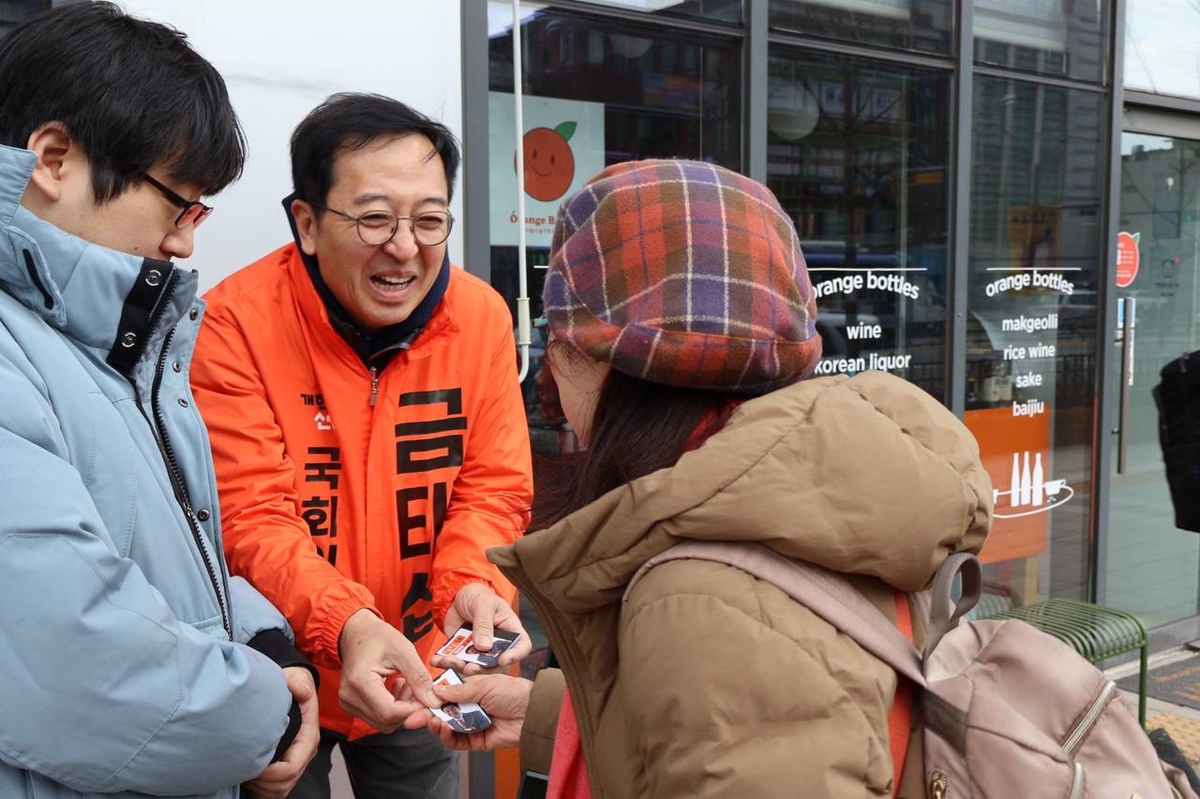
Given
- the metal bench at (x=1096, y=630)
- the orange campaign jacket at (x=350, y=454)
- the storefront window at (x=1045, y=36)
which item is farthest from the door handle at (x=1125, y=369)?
the orange campaign jacket at (x=350, y=454)

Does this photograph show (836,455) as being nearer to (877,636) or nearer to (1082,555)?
(877,636)

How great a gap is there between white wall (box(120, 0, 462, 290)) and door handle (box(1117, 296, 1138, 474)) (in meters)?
4.21

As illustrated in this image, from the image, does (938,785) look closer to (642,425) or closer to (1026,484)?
(642,425)

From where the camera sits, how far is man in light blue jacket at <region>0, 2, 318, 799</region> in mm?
1356

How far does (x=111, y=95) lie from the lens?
159 cm

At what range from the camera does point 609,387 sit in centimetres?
137

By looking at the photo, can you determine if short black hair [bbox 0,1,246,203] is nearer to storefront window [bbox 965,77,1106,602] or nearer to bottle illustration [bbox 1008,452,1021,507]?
storefront window [bbox 965,77,1106,602]

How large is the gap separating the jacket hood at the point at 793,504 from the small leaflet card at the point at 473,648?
87 cm

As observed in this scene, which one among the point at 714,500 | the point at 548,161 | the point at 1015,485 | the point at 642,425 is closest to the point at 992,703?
the point at 714,500

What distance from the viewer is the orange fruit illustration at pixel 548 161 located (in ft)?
12.8

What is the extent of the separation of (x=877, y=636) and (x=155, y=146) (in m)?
1.21

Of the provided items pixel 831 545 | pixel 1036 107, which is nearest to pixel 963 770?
pixel 831 545

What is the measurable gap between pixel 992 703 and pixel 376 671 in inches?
48.8

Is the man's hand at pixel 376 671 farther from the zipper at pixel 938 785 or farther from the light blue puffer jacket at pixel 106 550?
the zipper at pixel 938 785
